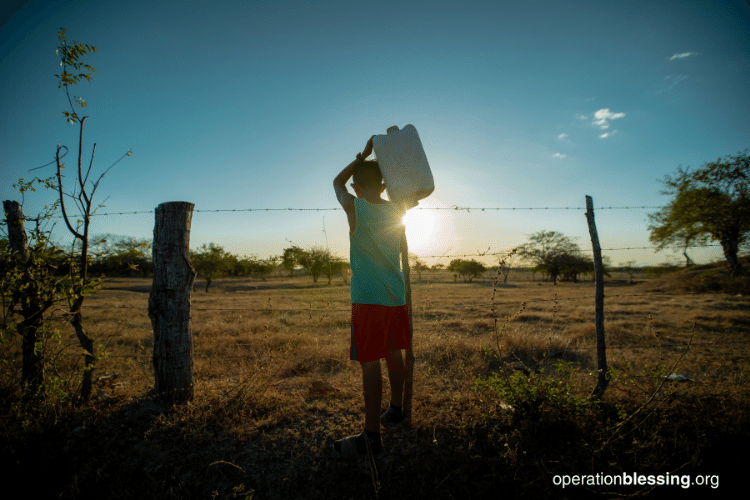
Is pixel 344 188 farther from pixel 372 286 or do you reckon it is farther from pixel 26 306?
pixel 26 306

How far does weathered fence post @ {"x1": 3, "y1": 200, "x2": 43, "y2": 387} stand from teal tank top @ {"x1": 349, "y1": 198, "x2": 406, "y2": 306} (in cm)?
306

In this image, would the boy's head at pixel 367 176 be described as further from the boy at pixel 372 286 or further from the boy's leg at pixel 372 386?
the boy's leg at pixel 372 386

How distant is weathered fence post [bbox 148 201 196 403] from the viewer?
2.89 metres

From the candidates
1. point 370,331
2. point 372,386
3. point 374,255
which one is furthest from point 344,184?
point 372,386

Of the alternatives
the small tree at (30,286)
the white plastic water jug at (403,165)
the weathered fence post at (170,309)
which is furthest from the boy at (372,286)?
the small tree at (30,286)

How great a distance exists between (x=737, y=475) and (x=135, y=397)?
5.28m

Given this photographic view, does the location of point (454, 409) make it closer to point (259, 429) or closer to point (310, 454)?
point (310, 454)

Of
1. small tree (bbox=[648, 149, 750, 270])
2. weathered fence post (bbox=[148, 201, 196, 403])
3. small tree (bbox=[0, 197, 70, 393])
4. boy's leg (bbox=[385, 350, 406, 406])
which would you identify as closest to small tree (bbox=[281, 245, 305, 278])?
weathered fence post (bbox=[148, 201, 196, 403])

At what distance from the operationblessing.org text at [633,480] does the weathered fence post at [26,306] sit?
4625 mm

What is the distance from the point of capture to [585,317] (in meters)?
9.45

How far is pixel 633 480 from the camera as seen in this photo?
205 centimetres

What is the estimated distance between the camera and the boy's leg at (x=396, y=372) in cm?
232

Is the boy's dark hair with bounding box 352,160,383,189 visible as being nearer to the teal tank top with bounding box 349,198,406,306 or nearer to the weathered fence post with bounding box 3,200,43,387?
the teal tank top with bounding box 349,198,406,306

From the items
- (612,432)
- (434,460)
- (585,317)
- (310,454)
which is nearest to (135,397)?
(310,454)
